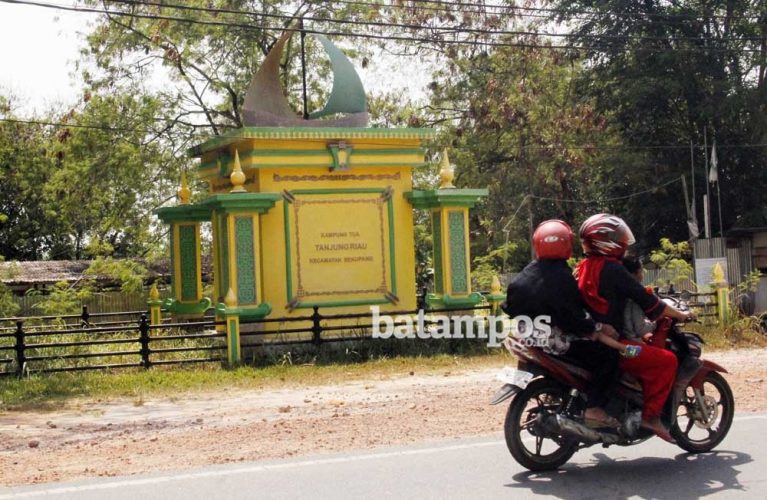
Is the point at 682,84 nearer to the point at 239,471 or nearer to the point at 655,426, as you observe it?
the point at 655,426

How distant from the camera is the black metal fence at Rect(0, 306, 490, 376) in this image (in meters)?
14.5

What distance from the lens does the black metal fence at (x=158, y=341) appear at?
14.5 metres

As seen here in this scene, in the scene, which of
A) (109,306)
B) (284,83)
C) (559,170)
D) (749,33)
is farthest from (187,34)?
(749,33)

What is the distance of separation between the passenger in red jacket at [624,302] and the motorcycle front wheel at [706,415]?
46 centimetres

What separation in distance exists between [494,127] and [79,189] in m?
12.6

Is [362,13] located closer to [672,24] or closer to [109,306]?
[672,24]

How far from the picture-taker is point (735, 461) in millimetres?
7105

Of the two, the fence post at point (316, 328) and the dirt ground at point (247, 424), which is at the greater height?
the fence post at point (316, 328)

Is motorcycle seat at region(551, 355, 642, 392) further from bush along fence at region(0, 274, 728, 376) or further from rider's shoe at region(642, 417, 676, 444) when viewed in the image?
bush along fence at region(0, 274, 728, 376)

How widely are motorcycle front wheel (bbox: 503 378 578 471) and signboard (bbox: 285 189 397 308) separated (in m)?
10.2

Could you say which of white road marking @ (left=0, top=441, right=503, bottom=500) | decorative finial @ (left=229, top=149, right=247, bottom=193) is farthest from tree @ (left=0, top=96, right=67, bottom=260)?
white road marking @ (left=0, top=441, right=503, bottom=500)

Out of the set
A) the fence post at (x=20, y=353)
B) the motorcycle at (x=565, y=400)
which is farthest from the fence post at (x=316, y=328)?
the motorcycle at (x=565, y=400)

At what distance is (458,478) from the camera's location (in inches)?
268

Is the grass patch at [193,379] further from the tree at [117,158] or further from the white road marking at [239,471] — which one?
the tree at [117,158]
